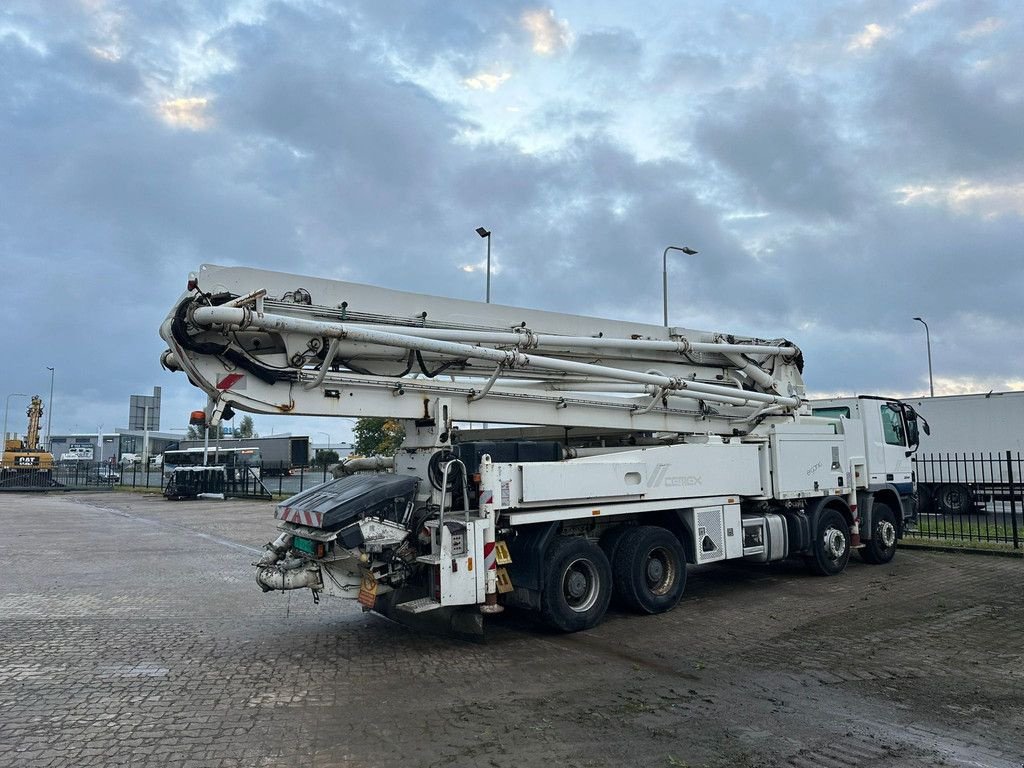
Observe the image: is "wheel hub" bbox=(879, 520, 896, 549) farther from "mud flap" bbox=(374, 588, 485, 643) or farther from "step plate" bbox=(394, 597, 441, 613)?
"step plate" bbox=(394, 597, 441, 613)

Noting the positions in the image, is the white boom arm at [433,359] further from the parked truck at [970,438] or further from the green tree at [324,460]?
the green tree at [324,460]

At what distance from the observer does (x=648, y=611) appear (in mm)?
8273

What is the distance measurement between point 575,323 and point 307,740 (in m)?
5.56

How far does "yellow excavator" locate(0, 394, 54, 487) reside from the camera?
44.2 metres

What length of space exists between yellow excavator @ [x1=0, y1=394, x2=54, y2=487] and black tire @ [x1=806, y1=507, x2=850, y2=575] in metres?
46.7

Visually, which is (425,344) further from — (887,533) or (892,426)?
(892,426)

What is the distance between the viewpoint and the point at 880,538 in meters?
12.1

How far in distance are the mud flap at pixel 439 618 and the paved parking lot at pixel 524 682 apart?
16 cm

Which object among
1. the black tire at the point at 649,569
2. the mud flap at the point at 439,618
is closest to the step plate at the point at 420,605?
the mud flap at the point at 439,618

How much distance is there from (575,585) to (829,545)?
16.9 ft

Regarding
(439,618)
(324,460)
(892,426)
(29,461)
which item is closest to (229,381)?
(439,618)

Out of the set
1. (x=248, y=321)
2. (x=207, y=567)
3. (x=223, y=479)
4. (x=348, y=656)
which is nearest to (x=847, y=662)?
(x=348, y=656)

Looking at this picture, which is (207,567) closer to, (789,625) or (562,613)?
(562,613)

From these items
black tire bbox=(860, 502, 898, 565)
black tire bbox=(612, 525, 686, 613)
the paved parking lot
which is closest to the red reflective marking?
the paved parking lot
